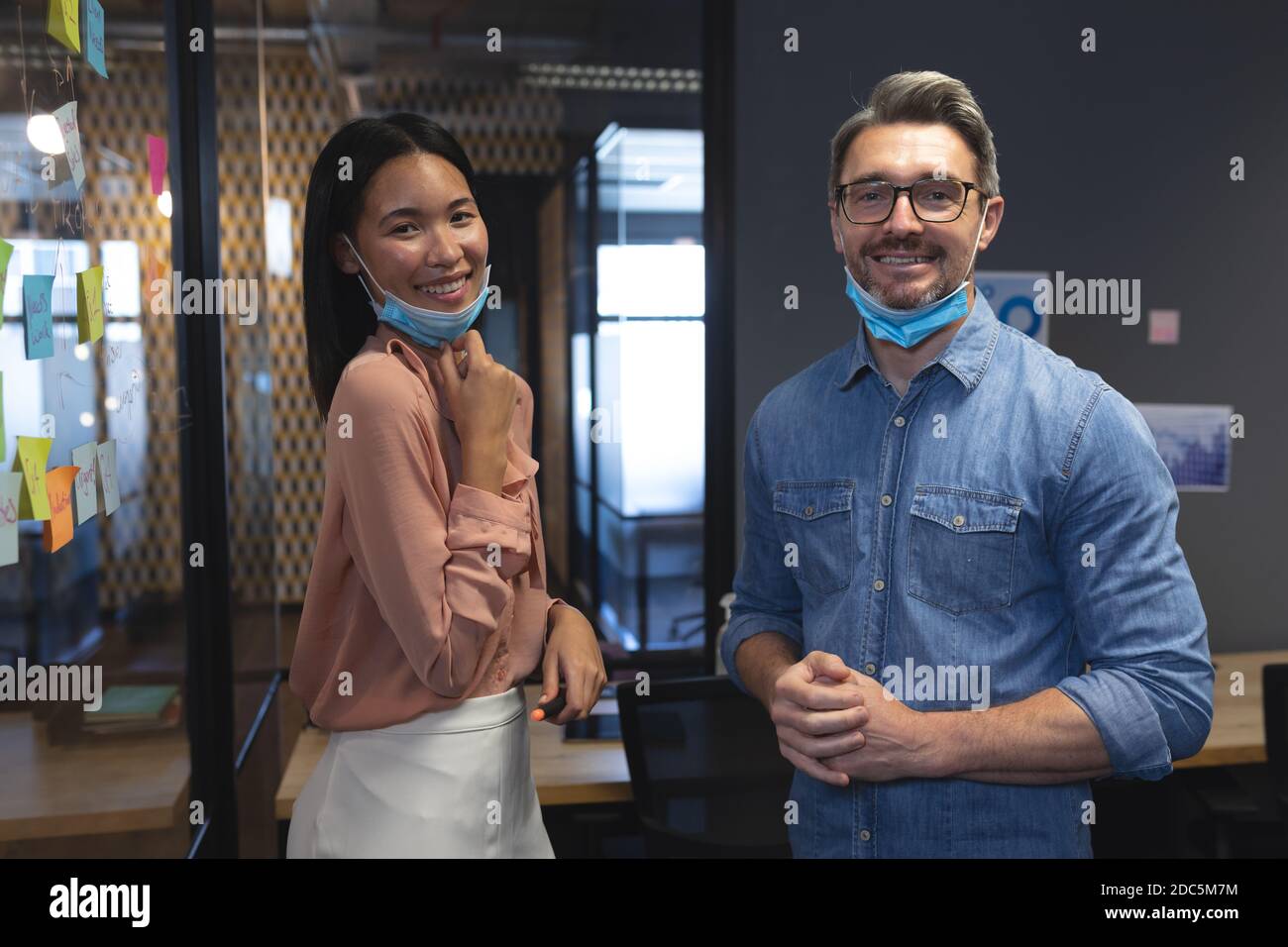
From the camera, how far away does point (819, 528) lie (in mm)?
1386

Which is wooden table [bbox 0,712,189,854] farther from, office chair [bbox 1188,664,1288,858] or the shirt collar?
office chair [bbox 1188,664,1288,858]

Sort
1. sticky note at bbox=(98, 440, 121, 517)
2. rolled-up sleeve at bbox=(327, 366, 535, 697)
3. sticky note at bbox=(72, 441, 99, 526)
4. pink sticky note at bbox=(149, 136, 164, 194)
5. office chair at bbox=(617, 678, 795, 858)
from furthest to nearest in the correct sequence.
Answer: office chair at bbox=(617, 678, 795, 858)
pink sticky note at bbox=(149, 136, 164, 194)
sticky note at bbox=(98, 440, 121, 517)
sticky note at bbox=(72, 441, 99, 526)
rolled-up sleeve at bbox=(327, 366, 535, 697)

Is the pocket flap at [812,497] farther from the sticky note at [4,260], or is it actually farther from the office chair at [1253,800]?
the office chair at [1253,800]

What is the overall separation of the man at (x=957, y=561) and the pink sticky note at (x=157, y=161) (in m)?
1.29

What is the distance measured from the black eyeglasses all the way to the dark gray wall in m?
1.23

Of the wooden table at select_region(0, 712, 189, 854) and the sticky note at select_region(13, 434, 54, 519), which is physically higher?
the sticky note at select_region(13, 434, 54, 519)

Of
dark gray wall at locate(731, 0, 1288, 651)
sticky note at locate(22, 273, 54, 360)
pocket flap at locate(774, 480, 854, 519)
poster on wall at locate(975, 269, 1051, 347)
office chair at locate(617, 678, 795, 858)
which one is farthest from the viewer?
poster on wall at locate(975, 269, 1051, 347)

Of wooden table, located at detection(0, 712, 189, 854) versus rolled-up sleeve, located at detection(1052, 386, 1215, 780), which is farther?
wooden table, located at detection(0, 712, 189, 854)

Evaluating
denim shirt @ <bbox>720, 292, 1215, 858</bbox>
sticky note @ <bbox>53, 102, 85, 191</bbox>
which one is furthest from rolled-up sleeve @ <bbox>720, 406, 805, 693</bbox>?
sticky note @ <bbox>53, 102, 85, 191</bbox>

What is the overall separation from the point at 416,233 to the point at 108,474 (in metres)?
0.73

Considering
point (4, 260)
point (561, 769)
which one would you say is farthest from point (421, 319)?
point (561, 769)

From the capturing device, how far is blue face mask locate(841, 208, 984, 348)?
1.34m

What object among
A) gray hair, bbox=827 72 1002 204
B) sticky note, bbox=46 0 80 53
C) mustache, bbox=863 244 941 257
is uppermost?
sticky note, bbox=46 0 80 53
